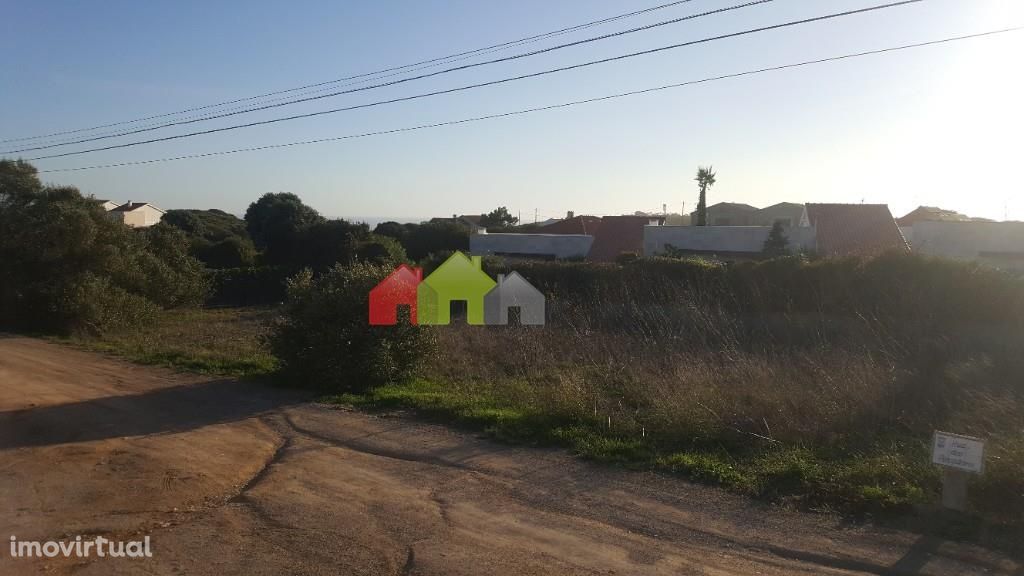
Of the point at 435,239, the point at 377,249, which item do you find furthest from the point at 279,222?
the point at 377,249

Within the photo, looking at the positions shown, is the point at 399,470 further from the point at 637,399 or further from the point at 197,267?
the point at 197,267

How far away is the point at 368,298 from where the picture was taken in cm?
1112

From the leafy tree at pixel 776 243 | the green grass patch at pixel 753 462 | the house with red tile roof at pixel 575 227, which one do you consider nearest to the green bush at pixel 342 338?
the green grass patch at pixel 753 462

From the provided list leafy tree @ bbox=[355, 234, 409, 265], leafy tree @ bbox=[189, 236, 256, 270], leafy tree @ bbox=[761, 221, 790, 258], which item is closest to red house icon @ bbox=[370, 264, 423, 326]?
leafy tree @ bbox=[355, 234, 409, 265]

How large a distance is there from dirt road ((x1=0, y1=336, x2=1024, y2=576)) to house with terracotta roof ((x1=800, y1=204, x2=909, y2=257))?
25893mm

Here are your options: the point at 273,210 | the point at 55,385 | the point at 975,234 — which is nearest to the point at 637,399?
the point at 55,385

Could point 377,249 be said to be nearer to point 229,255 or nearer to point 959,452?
point 229,255

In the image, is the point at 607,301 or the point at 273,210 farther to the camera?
the point at 273,210

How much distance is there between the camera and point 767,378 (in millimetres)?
8453

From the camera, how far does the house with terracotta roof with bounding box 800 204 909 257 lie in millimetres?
30525

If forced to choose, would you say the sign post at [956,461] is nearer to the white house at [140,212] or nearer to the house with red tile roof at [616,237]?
the house with red tile roof at [616,237]

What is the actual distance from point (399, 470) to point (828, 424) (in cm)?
441

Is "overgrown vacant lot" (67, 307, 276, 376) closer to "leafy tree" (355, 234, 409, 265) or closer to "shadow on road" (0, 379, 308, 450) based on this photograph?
"shadow on road" (0, 379, 308, 450)

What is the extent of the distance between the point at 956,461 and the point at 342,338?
8012 mm
